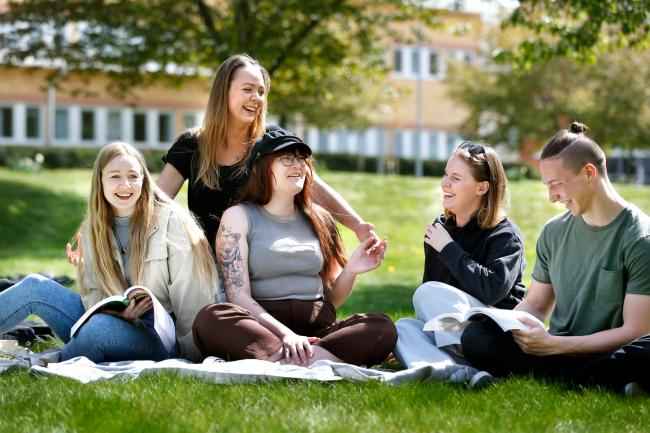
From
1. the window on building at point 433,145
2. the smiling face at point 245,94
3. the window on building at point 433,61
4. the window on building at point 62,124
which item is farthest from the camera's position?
the window on building at point 433,61

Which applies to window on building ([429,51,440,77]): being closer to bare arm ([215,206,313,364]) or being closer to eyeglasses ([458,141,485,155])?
eyeglasses ([458,141,485,155])

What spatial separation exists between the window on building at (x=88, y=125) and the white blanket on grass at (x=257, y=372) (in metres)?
37.0

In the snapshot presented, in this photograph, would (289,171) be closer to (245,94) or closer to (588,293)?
(245,94)

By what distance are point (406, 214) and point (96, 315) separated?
13.7m

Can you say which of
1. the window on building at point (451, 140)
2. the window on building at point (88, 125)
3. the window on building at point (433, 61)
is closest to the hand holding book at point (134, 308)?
the window on building at point (88, 125)

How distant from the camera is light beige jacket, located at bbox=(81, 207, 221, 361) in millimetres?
5336

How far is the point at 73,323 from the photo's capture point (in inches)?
214

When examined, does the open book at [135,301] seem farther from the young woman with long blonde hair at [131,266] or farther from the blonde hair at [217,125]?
the blonde hair at [217,125]

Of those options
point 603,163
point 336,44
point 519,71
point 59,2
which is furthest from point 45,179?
point 603,163

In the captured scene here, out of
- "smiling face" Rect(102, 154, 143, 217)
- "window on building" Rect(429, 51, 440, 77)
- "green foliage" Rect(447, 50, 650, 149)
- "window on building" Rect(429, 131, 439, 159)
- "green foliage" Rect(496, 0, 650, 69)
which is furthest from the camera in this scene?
"window on building" Rect(429, 51, 440, 77)

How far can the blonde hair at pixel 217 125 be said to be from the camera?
6.03 meters

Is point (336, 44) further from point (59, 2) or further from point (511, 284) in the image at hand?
point (511, 284)

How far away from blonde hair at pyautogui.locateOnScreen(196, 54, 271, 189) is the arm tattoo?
665 mm

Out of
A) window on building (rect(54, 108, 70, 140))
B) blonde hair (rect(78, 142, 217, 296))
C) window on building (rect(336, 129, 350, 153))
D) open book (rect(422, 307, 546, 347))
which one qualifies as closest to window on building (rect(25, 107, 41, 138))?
window on building (rect(54, 108, 70, 140))
